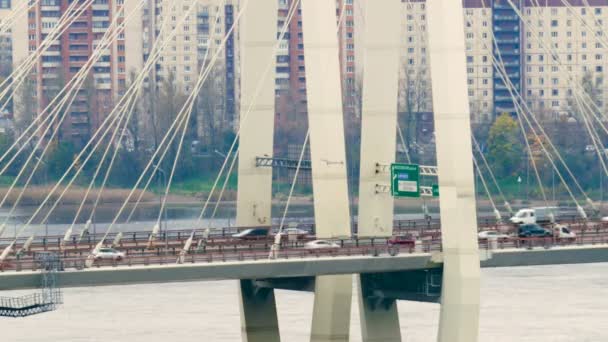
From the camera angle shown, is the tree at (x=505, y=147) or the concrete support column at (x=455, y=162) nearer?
the concrete support column at (x=455, y=162)

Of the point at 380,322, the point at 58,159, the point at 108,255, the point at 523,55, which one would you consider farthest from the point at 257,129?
the point at 523,55

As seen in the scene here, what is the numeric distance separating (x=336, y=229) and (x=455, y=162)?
6.06 m

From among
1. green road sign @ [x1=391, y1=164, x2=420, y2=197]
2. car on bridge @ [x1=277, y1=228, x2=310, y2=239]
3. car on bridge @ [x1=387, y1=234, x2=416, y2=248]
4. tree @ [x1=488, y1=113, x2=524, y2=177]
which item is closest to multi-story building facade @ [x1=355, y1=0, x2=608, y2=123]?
tree @ [x1=488, y1=113, x2=524, y2=177]

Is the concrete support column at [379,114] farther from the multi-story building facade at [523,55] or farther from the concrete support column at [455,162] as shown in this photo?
the multi-story building facade at [523,55]

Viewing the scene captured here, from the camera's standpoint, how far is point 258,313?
73.4 meters

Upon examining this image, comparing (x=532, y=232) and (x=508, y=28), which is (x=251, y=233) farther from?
(x=508, y=28)

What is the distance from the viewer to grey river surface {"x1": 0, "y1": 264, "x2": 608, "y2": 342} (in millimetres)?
85688

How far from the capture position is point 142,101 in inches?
7018

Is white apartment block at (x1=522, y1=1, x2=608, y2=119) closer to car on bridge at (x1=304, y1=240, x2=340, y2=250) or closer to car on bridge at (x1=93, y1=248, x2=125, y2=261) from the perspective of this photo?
car on bridge at (x1=304, y1=240, x2=340, y2=250)

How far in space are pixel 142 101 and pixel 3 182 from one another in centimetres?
2450

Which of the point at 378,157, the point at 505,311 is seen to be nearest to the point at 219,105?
the point at 505,311

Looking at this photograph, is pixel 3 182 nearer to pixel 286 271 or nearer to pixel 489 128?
pixel 489 128

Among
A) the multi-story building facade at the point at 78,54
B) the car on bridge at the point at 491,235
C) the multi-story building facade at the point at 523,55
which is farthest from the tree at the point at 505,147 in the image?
the car on bridge at the point at 491,235

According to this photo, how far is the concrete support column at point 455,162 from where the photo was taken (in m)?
65.8
